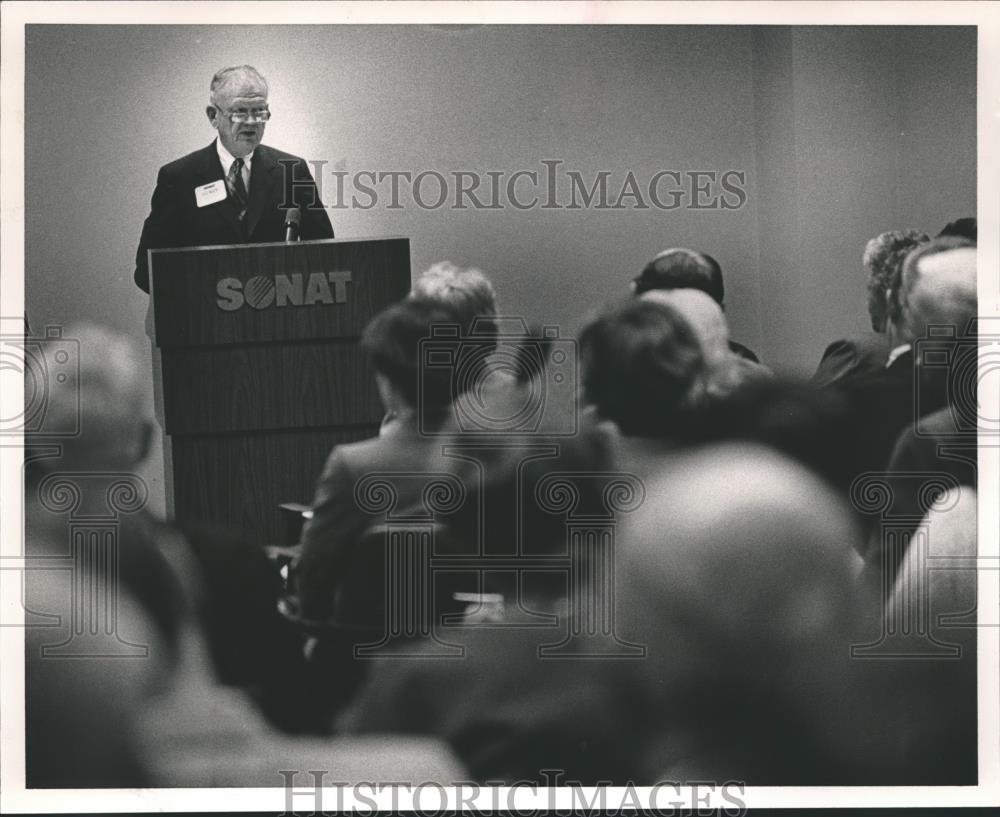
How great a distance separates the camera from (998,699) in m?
3.79

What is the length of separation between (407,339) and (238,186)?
0.64m

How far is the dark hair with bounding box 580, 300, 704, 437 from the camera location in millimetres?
3715

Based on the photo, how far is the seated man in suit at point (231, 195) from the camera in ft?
12.2

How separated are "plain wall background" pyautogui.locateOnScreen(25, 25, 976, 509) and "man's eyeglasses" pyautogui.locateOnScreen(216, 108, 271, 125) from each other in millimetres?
40

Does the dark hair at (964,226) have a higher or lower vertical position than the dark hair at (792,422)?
higher

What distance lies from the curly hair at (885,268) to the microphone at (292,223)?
1590 mm

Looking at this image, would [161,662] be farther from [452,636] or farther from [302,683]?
[452,636]

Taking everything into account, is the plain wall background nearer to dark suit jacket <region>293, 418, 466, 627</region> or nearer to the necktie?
the necktie

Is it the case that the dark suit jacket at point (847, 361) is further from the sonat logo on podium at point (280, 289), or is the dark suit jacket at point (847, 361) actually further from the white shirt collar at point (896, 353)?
the sonat logo on podium at point (280, 289)

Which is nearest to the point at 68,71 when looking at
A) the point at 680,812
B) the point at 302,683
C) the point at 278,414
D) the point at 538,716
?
the point at 278,414

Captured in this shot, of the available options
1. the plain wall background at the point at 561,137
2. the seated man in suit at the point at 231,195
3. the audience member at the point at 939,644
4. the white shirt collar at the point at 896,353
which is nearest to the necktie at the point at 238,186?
the seated man in suit at the point at 231,195

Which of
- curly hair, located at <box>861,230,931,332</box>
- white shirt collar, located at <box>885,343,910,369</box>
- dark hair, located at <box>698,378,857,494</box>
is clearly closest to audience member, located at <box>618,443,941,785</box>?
dark hair, located at <box>698,378,857,494</box>

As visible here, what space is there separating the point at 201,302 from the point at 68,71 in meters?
0.74

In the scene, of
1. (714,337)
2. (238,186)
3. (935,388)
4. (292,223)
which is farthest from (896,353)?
(238,186)
